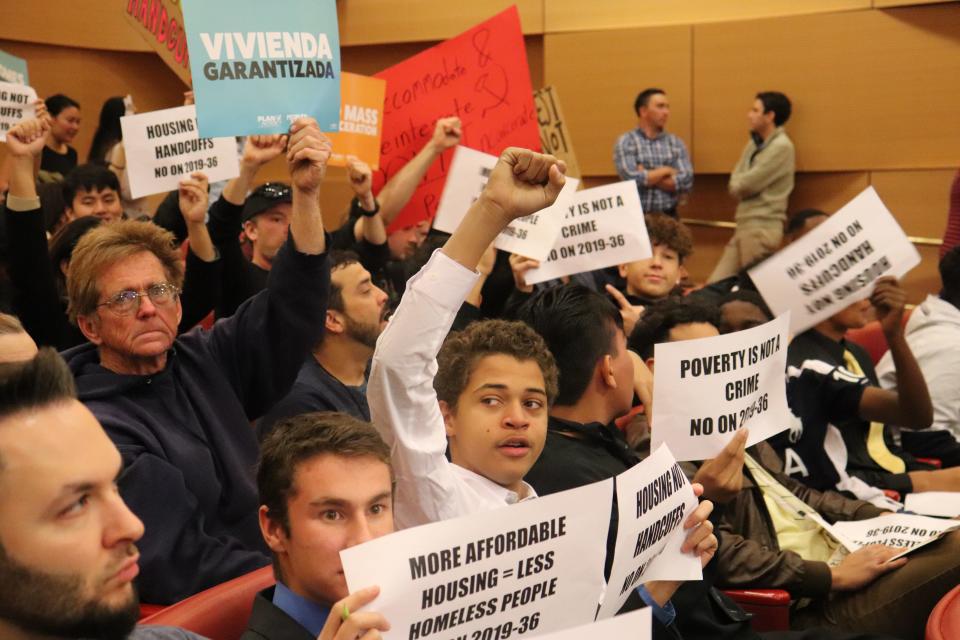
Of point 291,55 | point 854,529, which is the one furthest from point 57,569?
point 854,529

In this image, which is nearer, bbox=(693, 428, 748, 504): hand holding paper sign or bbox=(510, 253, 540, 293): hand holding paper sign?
bbox=(693, 428, 748, 504): hand holding paper sign

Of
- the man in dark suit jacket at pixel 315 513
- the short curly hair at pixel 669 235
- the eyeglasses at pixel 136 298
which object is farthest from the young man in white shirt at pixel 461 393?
the short curly hair at pixel 669 235

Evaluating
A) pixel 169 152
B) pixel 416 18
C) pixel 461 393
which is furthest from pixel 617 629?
pixel 416 18

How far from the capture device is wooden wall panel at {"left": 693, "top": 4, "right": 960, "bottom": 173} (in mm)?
8555

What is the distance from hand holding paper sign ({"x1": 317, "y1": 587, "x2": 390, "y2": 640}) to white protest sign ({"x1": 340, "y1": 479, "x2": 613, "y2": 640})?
2cm

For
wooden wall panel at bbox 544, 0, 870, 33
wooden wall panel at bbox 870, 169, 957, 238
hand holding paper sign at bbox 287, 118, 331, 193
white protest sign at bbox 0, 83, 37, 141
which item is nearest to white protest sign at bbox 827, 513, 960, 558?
hand holding paper sign at bbox 287, 118, 331, 193

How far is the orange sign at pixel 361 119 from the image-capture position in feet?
16.6

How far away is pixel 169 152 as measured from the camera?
4.45 meters

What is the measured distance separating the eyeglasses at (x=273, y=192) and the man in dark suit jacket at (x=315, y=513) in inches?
113

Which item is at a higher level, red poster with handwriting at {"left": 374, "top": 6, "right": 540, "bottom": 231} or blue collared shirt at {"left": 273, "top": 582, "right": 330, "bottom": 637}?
red poster with handwriting at {"left": 374, "top": 6, "right": 540, "bottom": 231}

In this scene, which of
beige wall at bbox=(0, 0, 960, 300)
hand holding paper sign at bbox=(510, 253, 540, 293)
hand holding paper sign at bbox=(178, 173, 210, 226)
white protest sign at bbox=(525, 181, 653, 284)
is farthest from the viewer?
beige wall at bbox=(0, 0, 960, 300)

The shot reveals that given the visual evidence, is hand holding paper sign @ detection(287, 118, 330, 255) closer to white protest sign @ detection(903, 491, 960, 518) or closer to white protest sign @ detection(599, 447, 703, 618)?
white protest sign @ detection(599, 447, 703, 618)

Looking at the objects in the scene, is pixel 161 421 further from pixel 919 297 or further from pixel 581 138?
pixel 581 138

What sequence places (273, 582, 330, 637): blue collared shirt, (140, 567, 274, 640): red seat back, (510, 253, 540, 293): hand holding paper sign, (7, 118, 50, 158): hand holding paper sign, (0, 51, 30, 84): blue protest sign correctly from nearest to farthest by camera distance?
1. (273, 582, 330, 637): blue collared shirt
2. (140, 567, 274, 640): red seat back
3. (7, 118, 50, 158): hand holding paper sign
4. (510, 253, 540, 293): hand holding paper sign
5. (0, 51, 30, 84): blue protest sign
